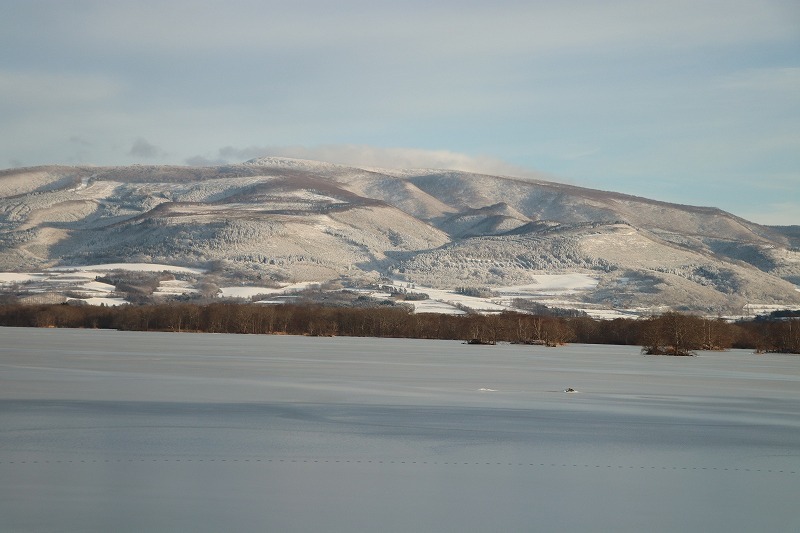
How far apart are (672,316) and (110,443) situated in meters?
74.6

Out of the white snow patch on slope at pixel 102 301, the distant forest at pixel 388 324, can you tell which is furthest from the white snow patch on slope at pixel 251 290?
the distant forest at pixel 388 324

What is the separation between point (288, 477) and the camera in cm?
1961

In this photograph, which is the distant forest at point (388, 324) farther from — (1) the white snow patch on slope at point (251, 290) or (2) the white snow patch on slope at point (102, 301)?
(1) the white snow patch on slope at point (251, 290)

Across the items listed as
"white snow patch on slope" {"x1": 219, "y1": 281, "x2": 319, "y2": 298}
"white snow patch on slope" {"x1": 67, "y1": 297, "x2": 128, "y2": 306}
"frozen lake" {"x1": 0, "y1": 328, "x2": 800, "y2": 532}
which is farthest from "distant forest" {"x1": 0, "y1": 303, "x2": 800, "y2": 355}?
"frozen lake" {"x1": 0, "y1": 328, "x2": 800, "y2": 532}

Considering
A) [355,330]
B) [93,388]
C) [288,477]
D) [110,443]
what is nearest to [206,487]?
[288,477]

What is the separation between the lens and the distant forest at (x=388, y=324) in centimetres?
11176

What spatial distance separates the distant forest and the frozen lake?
69.5 meters

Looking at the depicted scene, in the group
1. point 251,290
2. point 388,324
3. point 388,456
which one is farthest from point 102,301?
point 388,456

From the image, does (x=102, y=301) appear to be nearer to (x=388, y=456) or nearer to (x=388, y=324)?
(x=388, y=324)

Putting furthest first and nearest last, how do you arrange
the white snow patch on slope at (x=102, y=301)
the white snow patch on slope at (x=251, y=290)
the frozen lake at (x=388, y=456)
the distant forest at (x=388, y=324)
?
the white snow patch on slope at (x=251, y=290) < the white snow patch on slope at (x=102, y=301) < the distant forest at (x=388, y=324) < the frozen lake at (x=388, y=456)

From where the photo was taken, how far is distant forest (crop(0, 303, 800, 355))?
112m

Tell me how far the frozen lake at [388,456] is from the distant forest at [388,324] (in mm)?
69487

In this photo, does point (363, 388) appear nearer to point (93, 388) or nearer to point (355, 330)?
point (93, 388)

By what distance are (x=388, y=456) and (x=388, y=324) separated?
112191 mm
